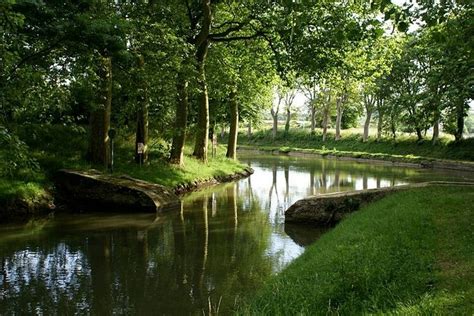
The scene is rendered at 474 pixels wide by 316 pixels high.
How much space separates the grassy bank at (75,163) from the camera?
15.7m

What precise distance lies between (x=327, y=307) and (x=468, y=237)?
3.30m

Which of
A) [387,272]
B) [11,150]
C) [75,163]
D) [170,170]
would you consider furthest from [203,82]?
[387,272]

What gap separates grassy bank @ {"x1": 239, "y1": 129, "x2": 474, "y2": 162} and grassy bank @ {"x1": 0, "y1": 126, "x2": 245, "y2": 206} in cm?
2671

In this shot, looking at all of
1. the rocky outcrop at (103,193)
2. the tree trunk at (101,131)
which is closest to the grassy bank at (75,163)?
the tree trunk at (101,131)

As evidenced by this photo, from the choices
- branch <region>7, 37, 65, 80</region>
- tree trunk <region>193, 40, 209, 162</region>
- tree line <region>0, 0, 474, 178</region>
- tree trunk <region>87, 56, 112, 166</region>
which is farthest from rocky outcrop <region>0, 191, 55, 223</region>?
tree trunk <region>193, 40, 209, 162</region>

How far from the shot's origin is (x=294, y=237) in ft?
42.5

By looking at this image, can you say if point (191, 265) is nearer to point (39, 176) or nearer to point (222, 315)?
point (222, 315)

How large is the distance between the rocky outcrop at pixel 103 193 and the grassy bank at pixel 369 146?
109 feet

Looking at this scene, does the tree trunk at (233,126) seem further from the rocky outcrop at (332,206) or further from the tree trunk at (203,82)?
→ the rocky outcrop at (332,206)

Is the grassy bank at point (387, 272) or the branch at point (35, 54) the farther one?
the branch at point (35, 54)

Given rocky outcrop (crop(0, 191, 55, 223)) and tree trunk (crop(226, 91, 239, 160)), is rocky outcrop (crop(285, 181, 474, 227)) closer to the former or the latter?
rocky outcrop (crop(0, 191, 55, 223))

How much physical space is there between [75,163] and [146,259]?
9.35 metres

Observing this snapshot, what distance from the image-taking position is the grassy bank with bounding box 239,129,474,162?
45.1 m

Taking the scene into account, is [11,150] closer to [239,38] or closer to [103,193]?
[103,193]
